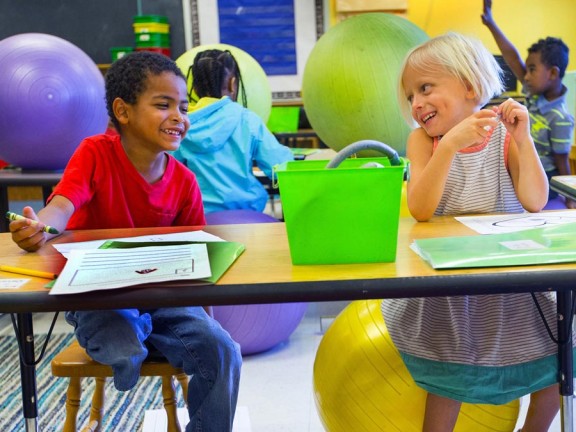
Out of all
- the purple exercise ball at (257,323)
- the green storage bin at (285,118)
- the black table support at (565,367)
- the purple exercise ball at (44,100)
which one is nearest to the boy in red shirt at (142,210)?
the black table support at (565,367)

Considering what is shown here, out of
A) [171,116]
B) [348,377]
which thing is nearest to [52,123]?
[171,116]

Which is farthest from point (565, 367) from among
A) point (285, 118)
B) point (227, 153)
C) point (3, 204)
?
point (285, 118)

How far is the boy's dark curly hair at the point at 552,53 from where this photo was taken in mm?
3566

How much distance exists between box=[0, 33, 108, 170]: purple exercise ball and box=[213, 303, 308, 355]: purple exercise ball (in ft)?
3.47

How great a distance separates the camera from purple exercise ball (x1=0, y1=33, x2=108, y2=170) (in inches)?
126

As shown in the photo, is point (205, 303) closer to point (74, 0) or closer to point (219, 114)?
point (219, 114)

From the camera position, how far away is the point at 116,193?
1.81 meters

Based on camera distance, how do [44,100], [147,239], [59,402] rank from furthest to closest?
[44,100] → [59,402] → [147,239]

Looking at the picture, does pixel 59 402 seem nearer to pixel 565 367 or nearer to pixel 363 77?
pixel 363 77

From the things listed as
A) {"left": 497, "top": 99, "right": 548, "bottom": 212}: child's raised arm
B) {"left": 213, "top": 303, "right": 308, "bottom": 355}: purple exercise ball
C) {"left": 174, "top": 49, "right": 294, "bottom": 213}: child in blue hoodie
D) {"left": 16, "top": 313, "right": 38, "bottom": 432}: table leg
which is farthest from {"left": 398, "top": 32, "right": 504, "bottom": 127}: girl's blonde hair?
{"left": 174, "top": 49, "right": 294, "bottom": 213}: child in blue hoodie

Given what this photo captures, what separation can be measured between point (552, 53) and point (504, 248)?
2560 millimetres

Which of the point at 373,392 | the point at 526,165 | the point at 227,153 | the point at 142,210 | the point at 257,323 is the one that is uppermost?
the point at 526,165

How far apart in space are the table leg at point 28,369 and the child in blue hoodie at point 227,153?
1.58 m

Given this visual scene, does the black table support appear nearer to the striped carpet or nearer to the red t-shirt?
the red t-shirt
